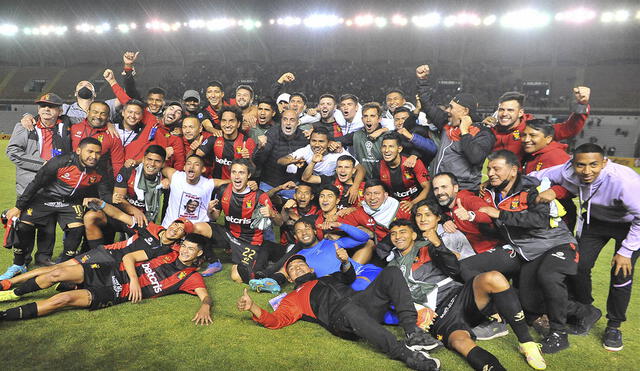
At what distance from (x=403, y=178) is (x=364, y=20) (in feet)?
106

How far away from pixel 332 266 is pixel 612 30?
37.7 m

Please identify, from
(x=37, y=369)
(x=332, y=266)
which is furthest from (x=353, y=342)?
(x=37, y=369)

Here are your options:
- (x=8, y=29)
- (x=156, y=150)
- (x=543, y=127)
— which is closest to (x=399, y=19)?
(x=543, y=127)

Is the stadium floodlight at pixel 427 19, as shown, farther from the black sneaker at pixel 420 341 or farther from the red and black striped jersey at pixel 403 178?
the black sneaker at pixel 420 341

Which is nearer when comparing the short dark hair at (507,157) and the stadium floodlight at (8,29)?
the short dark hair at (507,157)

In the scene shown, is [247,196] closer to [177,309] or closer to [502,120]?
[177,309]

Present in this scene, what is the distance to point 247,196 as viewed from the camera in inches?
248

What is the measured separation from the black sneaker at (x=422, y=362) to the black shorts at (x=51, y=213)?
4809mm

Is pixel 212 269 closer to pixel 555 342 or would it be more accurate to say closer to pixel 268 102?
pixel 268 102

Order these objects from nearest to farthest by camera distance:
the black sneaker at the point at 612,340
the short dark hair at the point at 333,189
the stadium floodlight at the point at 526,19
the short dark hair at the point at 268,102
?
the black sneaker at the point at 612,340, the short dark hair at the point at 333,189, the short dark hair at the point at 268,102, the stadium floodlight at the point at 526,19

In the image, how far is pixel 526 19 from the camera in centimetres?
3325

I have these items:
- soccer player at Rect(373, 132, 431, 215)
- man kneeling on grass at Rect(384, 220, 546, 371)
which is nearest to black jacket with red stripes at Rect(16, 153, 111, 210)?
soccer player at Rect(373, 132, 431, 215)

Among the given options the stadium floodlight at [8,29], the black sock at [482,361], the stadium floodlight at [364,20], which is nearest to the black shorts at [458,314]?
the black sock at [482,361]

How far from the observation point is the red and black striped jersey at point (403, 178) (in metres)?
6.17
